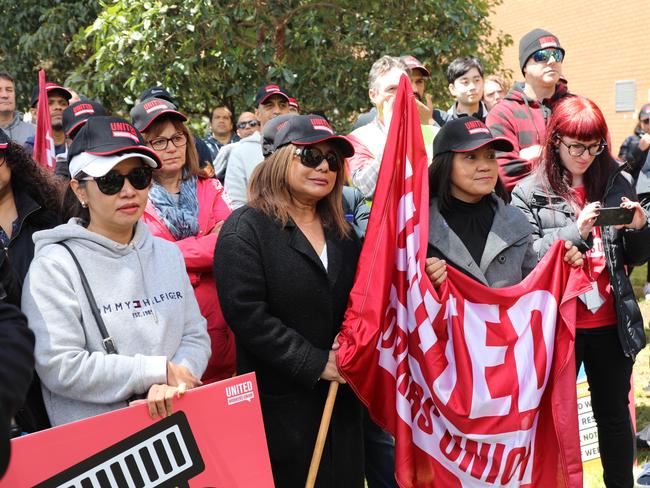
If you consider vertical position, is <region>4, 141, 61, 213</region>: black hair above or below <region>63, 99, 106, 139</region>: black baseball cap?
below

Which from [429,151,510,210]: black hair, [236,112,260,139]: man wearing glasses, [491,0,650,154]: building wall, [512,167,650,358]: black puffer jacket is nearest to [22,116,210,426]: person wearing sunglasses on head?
[429,151,510,210]: black hair

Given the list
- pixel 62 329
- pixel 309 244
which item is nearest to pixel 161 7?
pixel 309 244

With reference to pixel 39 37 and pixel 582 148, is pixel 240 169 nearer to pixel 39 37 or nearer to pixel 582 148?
pixel 582 148

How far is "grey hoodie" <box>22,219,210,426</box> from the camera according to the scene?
8.21 ft

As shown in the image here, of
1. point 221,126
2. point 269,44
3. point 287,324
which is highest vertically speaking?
point 269,44

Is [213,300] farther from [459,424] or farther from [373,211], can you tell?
[459,424]

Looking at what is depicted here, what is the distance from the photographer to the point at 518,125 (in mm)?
4461

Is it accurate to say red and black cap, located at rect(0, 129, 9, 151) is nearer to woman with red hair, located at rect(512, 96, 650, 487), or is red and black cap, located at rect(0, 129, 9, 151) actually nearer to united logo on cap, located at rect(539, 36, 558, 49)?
woman with red hair, located at rect(512, 96, 650, 487)

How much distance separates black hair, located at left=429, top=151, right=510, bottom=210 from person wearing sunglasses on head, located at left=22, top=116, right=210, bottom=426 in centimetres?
127

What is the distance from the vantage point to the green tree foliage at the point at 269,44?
313 inches

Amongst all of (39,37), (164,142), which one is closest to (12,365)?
(164,142)

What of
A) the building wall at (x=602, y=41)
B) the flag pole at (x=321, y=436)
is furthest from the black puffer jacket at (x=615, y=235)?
the building wall at (x=602, y=41)

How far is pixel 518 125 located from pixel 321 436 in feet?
7.70

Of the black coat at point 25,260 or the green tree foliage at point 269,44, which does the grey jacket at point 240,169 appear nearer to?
the black coat at point 25,260
